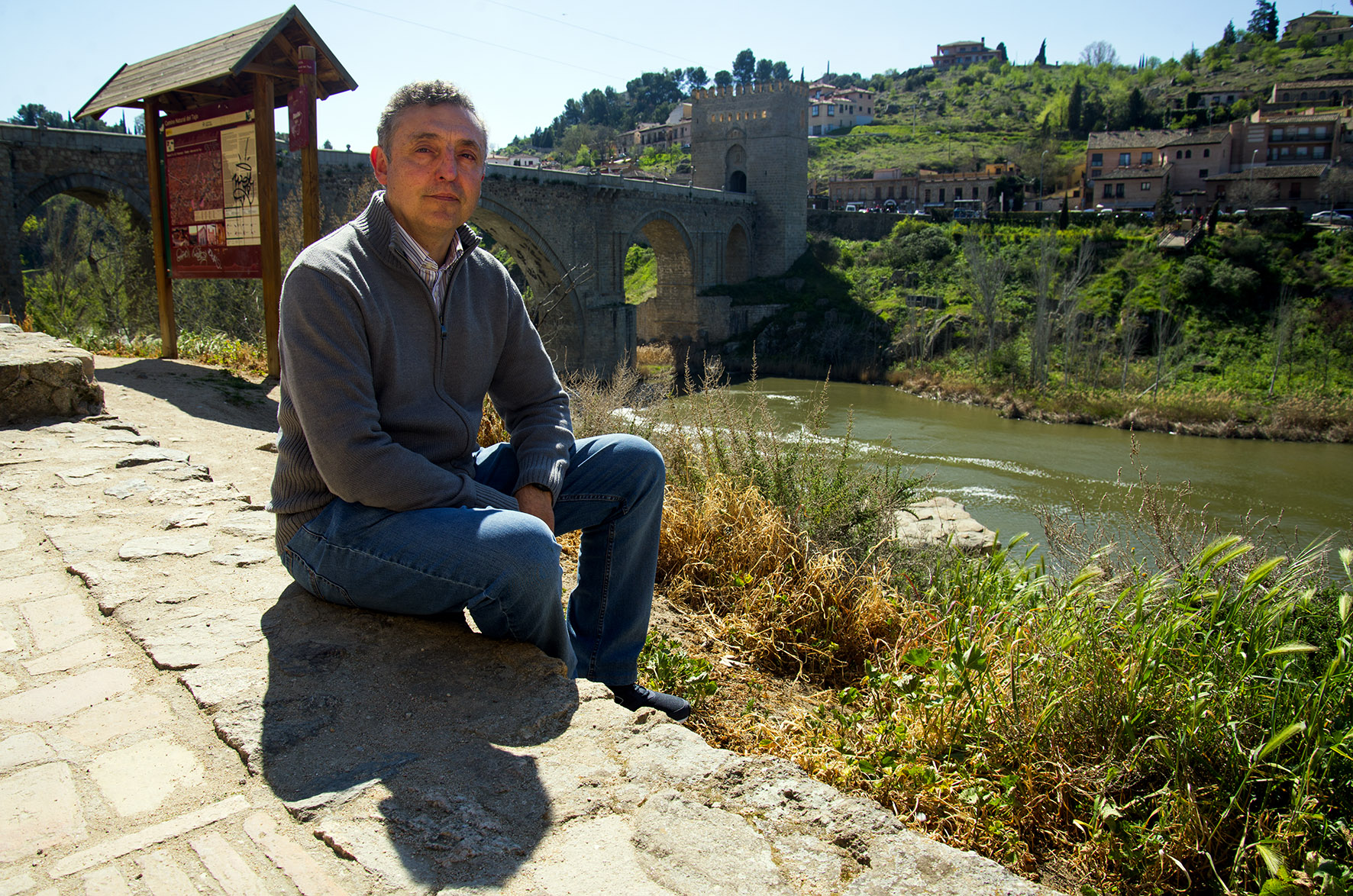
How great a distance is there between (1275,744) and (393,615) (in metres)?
1.85

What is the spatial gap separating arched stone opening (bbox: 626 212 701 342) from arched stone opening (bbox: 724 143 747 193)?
16.1 feet

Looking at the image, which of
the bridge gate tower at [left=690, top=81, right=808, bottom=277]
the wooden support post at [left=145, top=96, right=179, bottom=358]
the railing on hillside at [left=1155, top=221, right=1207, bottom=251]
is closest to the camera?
the wooden support post at [left=145, top=96, right=179, bottom=358]

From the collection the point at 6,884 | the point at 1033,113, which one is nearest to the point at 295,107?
the point at 6,884

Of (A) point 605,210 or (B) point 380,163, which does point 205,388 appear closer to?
(B) point 380,163

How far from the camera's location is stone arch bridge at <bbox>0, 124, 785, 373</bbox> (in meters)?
13.0

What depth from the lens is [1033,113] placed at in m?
68.5

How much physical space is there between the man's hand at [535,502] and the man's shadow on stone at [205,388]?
3880mm

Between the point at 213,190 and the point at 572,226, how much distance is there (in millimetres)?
17891

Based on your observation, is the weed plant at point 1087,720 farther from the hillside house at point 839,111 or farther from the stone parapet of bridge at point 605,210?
the hillside house at point 839,111

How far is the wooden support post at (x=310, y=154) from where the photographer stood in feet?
20.0

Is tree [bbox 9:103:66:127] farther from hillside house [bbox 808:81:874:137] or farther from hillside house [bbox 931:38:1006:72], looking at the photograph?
hillside house [bbox 931:38:1006:72]

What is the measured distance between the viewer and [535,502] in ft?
6.50

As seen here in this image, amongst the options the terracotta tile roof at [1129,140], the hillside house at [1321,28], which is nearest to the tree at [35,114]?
the terracotta tile roof at [1129,140]

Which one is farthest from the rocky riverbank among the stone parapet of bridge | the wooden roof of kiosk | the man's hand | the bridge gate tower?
the bridge gate tower
